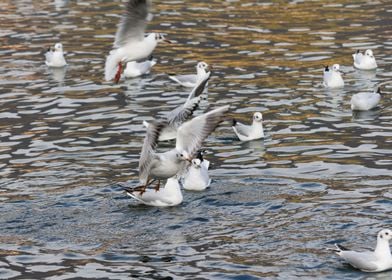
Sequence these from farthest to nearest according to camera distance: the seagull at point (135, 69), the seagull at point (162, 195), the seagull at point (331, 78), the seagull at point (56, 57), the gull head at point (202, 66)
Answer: the seagull at point (56, 57) < the seagull at point (135, 69) < the gull head at point (202, 66) < the seagull at point (331, 78) < the seagull at point (162, 195)

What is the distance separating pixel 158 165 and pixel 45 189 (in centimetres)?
229

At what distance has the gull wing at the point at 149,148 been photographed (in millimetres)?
15984

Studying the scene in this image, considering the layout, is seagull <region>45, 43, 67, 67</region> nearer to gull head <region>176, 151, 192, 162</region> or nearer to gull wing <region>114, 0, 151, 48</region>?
gull wing <region>114, 0, 151, 48</region>

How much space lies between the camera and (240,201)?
16688 millimetres

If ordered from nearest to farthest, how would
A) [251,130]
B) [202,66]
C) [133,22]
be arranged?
[133,22]
[251,130]
[202,66]

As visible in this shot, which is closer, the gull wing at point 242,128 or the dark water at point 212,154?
the dark water at point 212,154

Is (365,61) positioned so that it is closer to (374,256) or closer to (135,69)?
(135,69)

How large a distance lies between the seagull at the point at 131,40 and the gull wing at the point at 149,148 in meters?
3.82

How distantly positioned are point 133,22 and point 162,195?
459 cm

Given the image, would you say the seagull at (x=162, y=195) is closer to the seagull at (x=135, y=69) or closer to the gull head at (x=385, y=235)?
the gull head at (x=385, y=235)

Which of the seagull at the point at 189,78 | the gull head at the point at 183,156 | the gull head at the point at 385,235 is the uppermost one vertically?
the seagull at the point at 189,78

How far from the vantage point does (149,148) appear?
1620 centimetres

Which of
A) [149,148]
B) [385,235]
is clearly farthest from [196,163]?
[385,235]

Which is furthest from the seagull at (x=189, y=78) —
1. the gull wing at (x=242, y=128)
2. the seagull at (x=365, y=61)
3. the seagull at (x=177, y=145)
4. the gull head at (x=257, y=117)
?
the seagull at (x=177, y=145)
